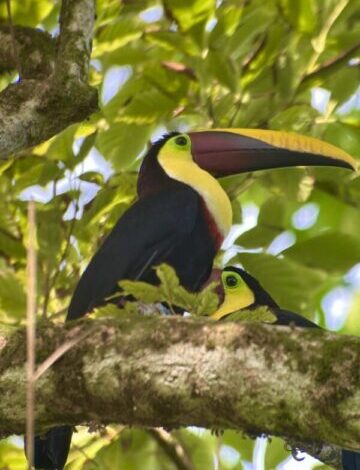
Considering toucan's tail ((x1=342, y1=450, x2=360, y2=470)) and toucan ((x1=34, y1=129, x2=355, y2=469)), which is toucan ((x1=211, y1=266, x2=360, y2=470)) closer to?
toucan ((x1=34, y1=129, x2=355, y2=469))

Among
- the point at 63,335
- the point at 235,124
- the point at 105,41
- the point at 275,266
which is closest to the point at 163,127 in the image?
the point at 235,124

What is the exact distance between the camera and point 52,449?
132 inches

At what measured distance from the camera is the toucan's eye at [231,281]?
506 centimetres

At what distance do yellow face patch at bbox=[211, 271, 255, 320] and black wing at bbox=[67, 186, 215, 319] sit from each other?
1.48ft

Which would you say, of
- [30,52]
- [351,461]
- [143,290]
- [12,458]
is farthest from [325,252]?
[143,290]

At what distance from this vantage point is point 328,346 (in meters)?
2.35

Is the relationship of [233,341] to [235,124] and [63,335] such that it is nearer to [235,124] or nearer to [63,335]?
[63,335]

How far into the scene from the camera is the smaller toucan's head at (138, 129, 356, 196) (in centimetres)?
471

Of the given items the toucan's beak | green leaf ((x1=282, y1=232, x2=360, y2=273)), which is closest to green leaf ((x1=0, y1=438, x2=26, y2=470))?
green leaf ((x1=282, y1=232, x2=360, y2=273))

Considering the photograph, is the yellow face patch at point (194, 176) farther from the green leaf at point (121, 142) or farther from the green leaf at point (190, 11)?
the green leaf at point (190, 11)

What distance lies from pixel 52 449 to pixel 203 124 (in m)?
2.12

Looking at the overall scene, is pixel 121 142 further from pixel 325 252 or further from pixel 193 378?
pixel 193 378

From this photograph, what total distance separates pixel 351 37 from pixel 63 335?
256 cm

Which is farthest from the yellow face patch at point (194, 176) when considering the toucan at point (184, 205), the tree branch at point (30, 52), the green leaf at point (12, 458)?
the green leaf at point (12, 458)
